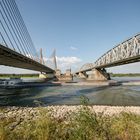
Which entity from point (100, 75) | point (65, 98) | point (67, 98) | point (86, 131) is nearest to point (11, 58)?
point (65, 98)

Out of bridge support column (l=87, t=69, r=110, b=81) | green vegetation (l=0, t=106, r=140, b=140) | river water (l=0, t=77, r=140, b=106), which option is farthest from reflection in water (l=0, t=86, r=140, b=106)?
bridge support column (l=87, t=69, r=110, b=81)

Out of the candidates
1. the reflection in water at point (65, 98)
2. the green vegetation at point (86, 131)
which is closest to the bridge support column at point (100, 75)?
the reflection in water at point (65, 98)

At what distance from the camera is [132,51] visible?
38812 millimetres

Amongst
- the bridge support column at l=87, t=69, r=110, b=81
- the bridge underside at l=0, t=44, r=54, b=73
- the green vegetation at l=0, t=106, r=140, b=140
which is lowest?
the green vegetation at l=0, t=106, r=140, b=140

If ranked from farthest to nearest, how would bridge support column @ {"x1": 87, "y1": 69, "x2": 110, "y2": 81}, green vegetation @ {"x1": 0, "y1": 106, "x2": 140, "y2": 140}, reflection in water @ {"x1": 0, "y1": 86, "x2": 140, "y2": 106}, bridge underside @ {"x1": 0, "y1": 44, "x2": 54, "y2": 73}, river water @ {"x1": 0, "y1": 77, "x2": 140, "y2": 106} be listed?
1. bridge support column @ {"x1": 87, "y1": 69, "x2": 110, "y2": 81}
2. bridge underside @ {"x1": 0, "y1": 44, "x2": 54, "y2": 73}
3. reflection in water @ {"x1": 0, "y1": 86, "x2": 140, "y2": 106}
4. river water @ {"x1": 0, "y1": 77, "x2": 140, "y2": 106}
5. green vegetation @ {"x1": 0, "y1": 106, "x2": 140, "y2": 140}

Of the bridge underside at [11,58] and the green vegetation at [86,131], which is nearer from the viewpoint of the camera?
the green vegetation at [86,131]

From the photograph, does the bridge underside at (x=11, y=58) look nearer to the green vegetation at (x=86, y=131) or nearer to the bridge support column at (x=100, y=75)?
the green vegetation at (x=86, y=131)

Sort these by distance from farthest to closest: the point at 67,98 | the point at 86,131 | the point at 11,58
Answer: the point at 11,58
the point at 67,98
the point at 86,131

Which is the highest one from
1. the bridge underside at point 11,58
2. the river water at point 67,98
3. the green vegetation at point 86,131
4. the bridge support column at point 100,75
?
the bridge underside at point 11,58

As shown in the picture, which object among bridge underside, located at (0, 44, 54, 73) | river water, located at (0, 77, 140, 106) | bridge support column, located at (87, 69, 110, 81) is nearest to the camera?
river water, located at (0, 77, 140, 106)

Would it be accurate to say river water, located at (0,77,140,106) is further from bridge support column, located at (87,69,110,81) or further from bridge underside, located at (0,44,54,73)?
bridge support column, located at (87,69,110,81)

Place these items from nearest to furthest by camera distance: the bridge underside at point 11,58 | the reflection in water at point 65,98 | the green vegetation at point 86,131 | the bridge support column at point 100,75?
the green vegetation at point 86,131 → the reflection in water at point 65,98 → the bridge underside at point 11,58 → the bridge support column at point 100,75

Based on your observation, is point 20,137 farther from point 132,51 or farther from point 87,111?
point 132,51

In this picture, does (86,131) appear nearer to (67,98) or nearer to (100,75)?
(67,98)
